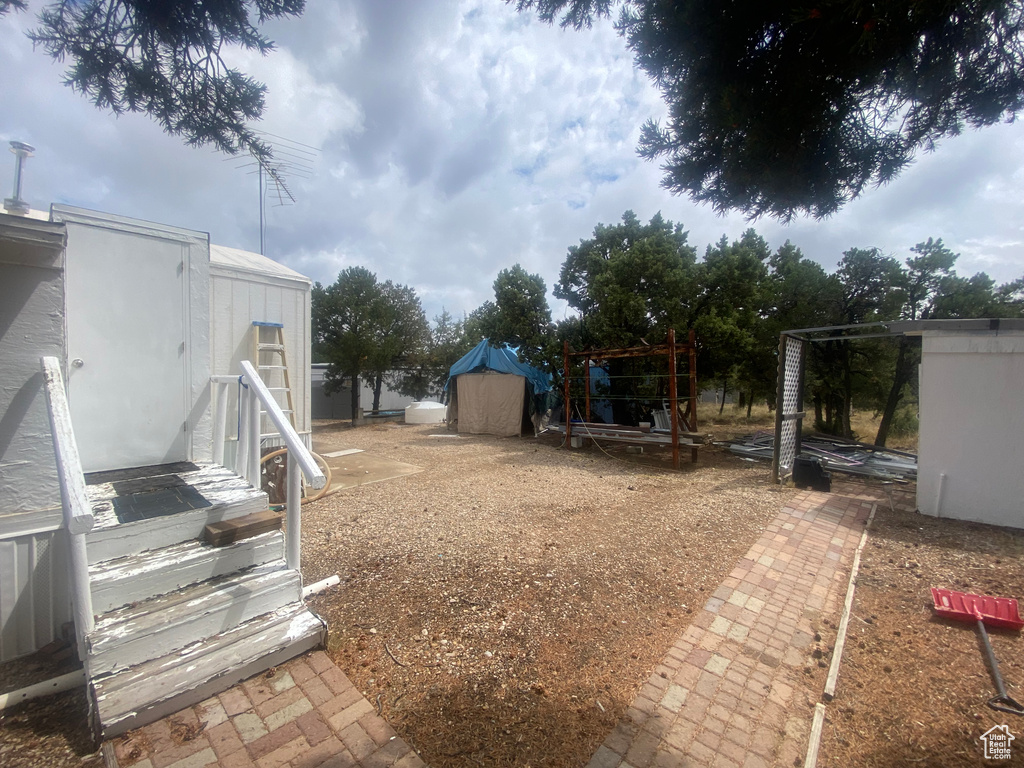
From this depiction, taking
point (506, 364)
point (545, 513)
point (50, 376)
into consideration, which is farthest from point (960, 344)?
point (506, 364)

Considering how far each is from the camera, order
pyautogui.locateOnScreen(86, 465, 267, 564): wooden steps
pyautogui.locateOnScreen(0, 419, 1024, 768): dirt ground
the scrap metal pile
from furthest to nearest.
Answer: the scrap metal pile, pyautogui.locateOnScreen(86, 465, 267, 564): wooden steps, pyautogui.locateOnScreen(0, 419, 1024, 768): dirt ground

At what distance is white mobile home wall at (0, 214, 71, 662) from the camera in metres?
2.35

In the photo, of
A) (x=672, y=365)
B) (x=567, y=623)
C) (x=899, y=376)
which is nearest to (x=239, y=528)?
(x=567, y=623)

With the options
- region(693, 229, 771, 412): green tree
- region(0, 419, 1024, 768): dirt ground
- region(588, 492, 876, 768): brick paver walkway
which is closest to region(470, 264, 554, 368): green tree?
region(693, 229, 771, 412): green tree

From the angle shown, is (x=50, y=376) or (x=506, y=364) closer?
(x=50, y=376)

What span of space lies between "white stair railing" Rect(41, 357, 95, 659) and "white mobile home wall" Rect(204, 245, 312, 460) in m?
2.75

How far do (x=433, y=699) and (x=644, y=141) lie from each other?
10.1ft

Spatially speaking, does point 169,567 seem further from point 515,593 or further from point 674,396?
point 674,396

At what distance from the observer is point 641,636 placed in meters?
2.78

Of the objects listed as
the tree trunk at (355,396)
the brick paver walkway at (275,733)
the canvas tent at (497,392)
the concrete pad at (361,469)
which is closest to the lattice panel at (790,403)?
the concrete pad at (361,469)

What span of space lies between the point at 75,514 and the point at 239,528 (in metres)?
0.85

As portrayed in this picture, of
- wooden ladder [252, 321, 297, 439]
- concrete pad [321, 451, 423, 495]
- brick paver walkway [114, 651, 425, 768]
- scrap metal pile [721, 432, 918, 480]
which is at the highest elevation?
wooden ladder [252, 321, 297, 439]

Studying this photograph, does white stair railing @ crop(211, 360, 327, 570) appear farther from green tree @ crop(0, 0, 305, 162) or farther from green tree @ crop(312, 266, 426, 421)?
green tree @ crop(312, 266, 426, 421)

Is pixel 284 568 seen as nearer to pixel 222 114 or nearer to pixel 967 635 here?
pixel 222 114
